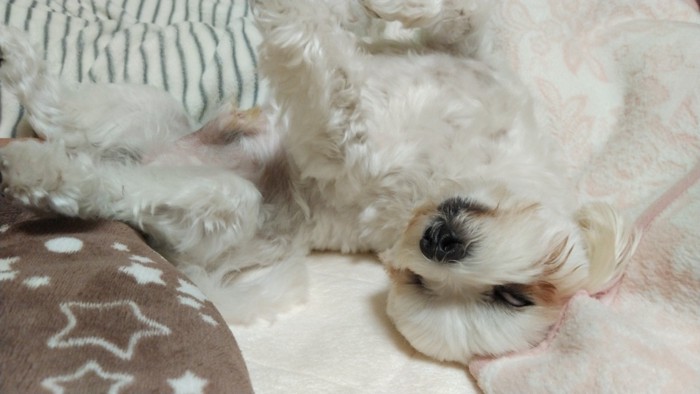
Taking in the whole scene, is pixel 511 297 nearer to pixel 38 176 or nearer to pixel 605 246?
pixel 605 246

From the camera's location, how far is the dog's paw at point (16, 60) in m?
1.39

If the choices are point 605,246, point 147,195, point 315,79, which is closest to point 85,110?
point 147,195

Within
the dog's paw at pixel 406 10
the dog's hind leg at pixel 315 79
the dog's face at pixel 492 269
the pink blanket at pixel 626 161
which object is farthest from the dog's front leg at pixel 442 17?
the dog's face at pixel 492 269

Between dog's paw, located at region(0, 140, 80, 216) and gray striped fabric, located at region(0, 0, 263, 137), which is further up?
gray striped fabric, located at region(0, 0, 263, 137)

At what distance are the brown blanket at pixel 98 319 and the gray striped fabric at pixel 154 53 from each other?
0.69 meters

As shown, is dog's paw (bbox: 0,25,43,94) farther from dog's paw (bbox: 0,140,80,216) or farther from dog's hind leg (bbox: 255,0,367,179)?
dog's hind leg (bbox: 255,0,367,179)

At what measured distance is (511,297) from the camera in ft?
3.95

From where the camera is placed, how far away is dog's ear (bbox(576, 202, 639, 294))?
1228 millimetres

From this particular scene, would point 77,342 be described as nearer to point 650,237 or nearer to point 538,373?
point 538,373

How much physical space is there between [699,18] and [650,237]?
0.99m

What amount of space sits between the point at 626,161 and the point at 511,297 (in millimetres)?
619

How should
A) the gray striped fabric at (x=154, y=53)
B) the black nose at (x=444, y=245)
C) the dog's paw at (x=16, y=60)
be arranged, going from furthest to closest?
the gray striped fabric at (x=154, y=53), the dog's paw at (x=16, y=60), the black nose at (x=444, y=245)

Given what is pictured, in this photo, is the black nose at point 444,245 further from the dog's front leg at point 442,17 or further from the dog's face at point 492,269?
the dog's front leg at point 442,17

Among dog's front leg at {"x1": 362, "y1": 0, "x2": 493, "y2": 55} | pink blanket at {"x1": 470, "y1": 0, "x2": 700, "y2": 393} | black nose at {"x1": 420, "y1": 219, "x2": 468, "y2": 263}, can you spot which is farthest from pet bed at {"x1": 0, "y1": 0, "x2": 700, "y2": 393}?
black nose at {"x1": 420, "y1": 219, "x2": 468, "y2": 263}
